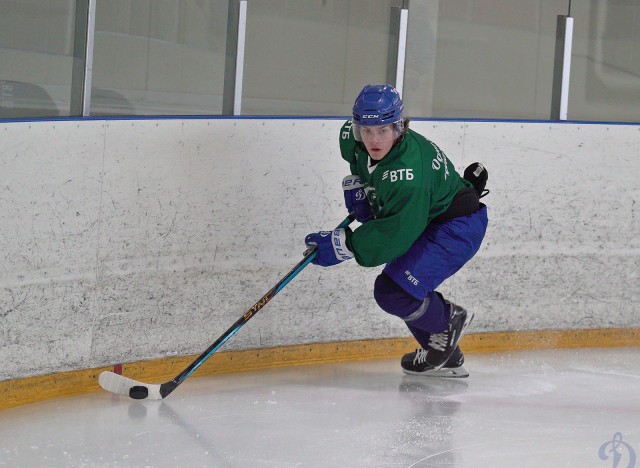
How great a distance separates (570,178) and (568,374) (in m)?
0.88

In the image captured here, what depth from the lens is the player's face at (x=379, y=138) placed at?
3.51 m

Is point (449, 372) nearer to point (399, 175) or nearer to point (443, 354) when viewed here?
point (443, 354)

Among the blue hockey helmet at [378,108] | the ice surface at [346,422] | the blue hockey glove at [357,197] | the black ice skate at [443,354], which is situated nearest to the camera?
the ice surface at [346,422]

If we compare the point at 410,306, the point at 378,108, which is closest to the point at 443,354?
the point at 410,306

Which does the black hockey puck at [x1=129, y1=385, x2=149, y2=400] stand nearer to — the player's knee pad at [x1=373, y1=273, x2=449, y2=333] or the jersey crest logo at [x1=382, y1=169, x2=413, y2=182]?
the player's knee pad at [x1=373, y1=273, x2=449, y2=333]

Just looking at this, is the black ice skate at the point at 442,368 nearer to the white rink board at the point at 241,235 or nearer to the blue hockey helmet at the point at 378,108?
the white rink board at the point at 241,235

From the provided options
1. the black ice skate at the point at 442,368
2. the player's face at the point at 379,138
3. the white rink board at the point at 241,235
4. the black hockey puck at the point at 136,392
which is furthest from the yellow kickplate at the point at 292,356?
the player's face at the point at 379,138

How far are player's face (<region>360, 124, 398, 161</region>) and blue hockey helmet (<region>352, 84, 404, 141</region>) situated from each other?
2cm

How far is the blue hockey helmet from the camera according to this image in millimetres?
3480

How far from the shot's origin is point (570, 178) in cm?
466

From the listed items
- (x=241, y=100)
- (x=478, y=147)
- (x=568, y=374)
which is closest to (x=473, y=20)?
(x=478, y=147)

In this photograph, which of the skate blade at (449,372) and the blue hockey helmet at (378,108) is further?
the skate blade at (449,372)

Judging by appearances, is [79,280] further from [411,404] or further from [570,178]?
[570,178]

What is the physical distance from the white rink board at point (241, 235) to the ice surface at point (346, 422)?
0.71 feet
